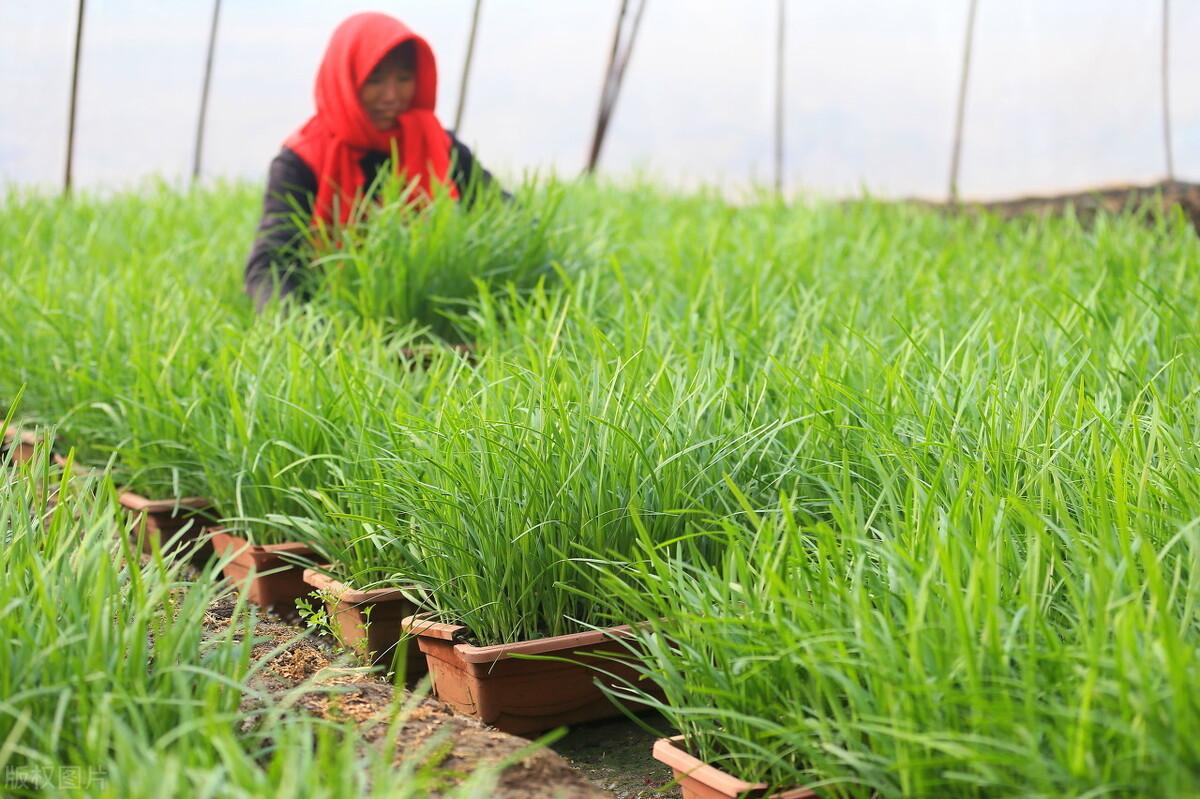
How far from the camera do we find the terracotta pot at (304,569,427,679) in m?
1.58

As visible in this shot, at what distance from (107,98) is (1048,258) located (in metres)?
5.69

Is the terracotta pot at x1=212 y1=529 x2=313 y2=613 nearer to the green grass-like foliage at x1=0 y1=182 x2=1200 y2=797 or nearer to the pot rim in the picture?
the green grass-like foliage at x1=0 y1=182 x2=1200 y2=797

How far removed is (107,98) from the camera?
22.5ft

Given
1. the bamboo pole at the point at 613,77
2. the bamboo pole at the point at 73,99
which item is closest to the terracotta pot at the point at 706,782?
the bamboo pole at the point at 73,99

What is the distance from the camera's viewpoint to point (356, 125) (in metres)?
3.22

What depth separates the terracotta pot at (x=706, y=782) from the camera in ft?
3.62

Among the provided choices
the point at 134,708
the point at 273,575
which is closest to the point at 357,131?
the point at 273,575

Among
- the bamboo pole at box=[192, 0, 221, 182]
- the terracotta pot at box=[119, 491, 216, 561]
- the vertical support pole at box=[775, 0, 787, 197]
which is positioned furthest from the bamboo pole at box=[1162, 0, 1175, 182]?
the terracotta pot at box=[119, 491, 216, 561]

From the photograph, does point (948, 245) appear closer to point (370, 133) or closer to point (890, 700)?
point (370, 133)

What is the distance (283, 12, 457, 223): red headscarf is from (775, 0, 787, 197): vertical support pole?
4.97m

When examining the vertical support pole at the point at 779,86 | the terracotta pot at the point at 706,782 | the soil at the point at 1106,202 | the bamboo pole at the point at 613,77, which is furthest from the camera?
the vertical support pole at the point at 779,86

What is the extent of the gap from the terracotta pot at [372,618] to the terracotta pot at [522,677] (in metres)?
0.08

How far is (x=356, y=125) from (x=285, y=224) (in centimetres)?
36

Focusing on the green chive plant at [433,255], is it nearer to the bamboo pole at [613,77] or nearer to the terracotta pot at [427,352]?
the terracotta pot at [427,352]
